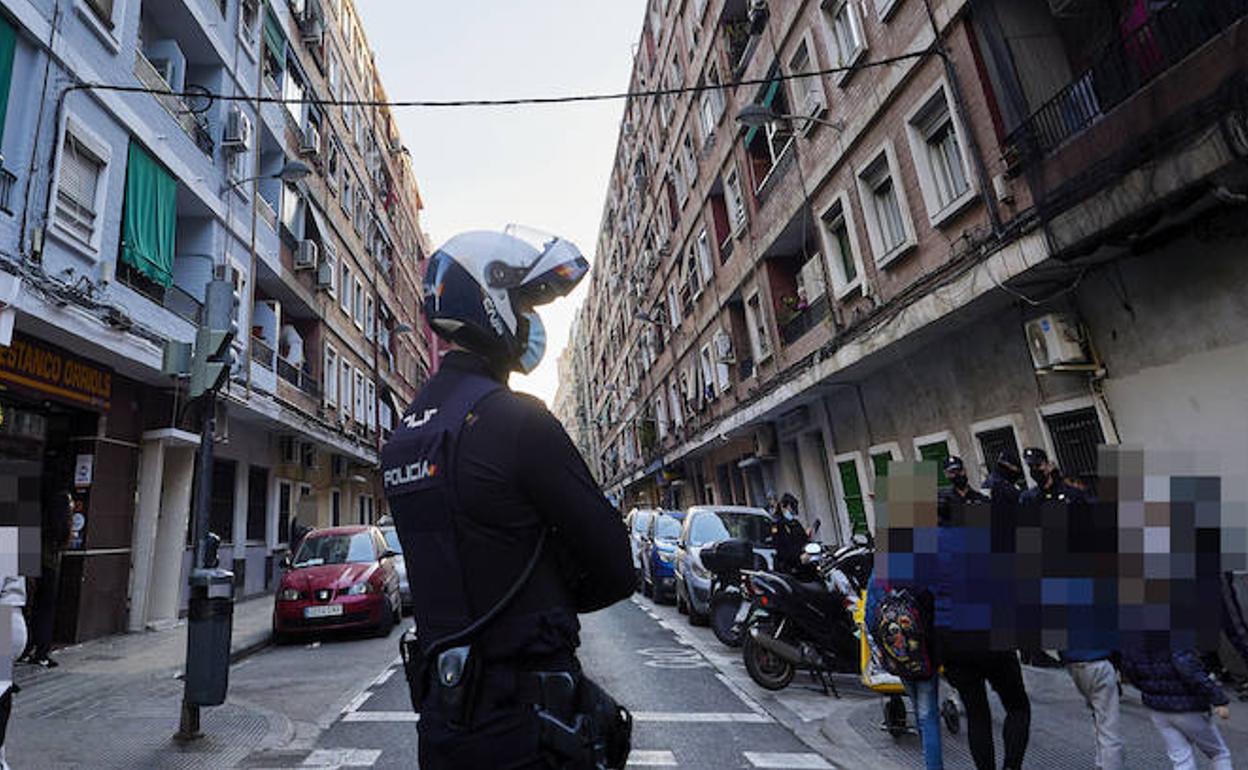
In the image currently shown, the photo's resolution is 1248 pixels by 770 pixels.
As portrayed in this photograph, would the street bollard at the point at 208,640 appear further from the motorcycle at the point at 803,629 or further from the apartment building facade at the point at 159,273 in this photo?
the motorcycle at the point at 803,629

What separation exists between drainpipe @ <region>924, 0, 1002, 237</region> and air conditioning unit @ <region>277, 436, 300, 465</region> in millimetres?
16956

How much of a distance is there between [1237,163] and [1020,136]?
294 cm

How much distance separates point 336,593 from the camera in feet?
33.1

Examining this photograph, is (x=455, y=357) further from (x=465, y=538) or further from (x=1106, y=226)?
(x=1106, y=226)

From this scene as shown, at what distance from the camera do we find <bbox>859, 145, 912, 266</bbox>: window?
11.3 meters

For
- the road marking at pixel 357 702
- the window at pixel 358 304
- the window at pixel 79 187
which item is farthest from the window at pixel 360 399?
the road marking at pixel 357 702

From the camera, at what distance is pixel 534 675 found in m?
1.60

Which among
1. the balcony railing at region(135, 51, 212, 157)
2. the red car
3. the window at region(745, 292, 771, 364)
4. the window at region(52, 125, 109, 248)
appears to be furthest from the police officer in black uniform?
the balcony railing at region(135, 51, 212, 157)

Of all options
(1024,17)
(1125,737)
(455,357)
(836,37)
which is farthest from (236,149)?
(1125,737)

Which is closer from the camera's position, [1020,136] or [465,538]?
[465,538]

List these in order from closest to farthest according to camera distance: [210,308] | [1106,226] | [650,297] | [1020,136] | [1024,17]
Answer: [210,308], [1106,226], [1020,136], [1024,17], [650,297]

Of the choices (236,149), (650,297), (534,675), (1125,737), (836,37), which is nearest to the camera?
(534,675)

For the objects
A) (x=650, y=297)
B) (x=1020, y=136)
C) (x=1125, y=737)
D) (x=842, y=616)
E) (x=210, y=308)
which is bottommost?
(x=1125, y=737)

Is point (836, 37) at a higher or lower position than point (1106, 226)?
higher
